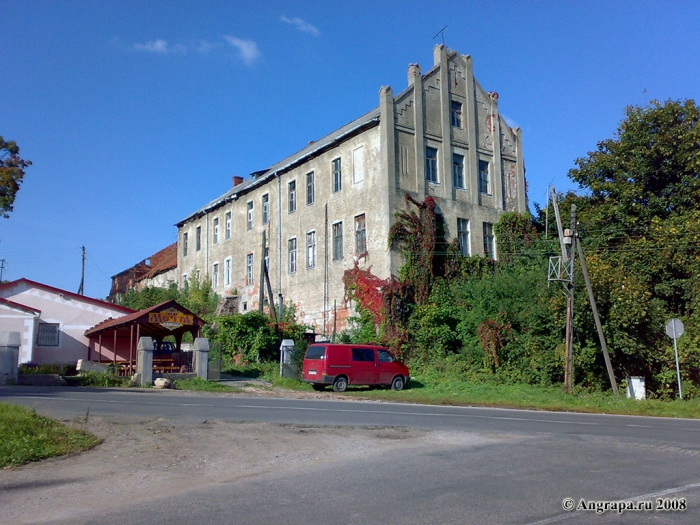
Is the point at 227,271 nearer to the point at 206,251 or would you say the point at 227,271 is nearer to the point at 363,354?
the point at 206,251

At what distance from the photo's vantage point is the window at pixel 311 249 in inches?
1510

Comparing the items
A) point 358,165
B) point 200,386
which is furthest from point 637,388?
point 358,165

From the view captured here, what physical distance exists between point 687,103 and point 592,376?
1681cm

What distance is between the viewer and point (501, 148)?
1543 inches

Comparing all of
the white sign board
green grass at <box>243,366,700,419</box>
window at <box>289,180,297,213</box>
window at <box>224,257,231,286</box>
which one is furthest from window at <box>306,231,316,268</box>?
the white sign board

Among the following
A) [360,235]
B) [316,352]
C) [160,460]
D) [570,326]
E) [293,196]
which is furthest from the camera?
[293,196]

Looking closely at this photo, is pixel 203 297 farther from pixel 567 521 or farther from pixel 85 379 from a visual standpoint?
pixel 567 521

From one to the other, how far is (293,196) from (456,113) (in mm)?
11023

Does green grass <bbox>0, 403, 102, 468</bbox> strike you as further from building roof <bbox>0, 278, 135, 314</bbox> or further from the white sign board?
building roof <bbox>0, 278, 135, 314</bbox>

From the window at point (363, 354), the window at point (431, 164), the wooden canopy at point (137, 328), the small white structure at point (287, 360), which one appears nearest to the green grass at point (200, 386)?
the wooden canopy at point (137, 328)

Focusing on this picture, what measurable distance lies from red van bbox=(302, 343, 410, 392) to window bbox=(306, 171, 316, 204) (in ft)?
48.7

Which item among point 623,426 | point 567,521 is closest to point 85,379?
point 623,426

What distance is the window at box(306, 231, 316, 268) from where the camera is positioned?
126 ft

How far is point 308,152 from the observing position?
39.2 meters
